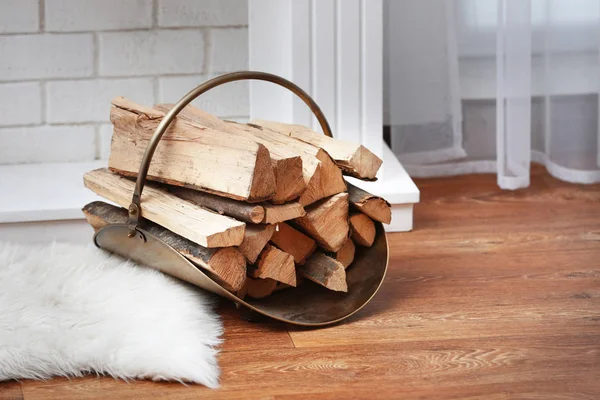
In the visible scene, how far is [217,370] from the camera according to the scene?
1.33 meters

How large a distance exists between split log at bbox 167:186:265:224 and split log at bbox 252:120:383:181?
22 cm

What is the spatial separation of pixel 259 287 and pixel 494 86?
1.20 m

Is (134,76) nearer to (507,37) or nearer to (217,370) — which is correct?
(507,37)

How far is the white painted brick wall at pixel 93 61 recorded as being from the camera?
2.21 m

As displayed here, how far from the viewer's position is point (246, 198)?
4.61ft

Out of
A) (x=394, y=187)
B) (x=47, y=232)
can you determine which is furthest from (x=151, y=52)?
(x=394, y=187)

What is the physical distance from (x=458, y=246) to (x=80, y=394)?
980mm

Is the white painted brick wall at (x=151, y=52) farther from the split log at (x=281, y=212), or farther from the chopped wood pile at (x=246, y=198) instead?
the split log at (x=281, y=212)

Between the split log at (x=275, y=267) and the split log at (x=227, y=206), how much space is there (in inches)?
2.9

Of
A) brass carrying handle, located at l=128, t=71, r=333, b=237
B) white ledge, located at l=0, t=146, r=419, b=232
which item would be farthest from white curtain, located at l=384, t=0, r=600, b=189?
brass carrying handle, located at l=128, t=71, r=333, b=237

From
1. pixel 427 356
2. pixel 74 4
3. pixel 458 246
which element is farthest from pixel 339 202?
pixel 74 4

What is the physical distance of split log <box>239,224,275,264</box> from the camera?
1.44 metres

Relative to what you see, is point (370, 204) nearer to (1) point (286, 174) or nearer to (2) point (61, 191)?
(1) point (286, 174)

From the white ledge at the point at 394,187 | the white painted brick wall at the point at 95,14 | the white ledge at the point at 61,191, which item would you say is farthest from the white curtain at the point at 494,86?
the white painted brick wall at the point at 95,14
